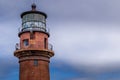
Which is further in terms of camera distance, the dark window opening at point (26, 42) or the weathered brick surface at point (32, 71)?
the dark window opening at point (26, 42)

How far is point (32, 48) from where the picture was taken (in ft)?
116

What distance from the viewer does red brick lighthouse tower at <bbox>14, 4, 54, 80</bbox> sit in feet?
116

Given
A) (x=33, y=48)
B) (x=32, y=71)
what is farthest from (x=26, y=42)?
(x=32, y=71)

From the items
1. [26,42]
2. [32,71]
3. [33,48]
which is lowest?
[32,71]

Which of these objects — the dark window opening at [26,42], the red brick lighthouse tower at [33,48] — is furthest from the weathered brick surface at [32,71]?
the dark window opening at [26,42]

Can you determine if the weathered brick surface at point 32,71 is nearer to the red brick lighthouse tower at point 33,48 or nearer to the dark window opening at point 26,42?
the red brick lighthouse tower at point 33,48

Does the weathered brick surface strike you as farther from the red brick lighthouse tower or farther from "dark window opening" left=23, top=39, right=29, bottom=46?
"dark window opening" left=23, top=39, right=29, bottom=46

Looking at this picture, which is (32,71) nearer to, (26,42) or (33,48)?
(33,48)

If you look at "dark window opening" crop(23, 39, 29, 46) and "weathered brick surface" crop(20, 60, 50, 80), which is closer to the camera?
"weathered brick surface" crop(20, 60, 50, 80)

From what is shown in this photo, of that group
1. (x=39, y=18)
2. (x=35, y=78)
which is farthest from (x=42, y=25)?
(x=35, y=78)

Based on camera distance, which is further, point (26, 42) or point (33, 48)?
point (26, 42)

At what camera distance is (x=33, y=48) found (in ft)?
116

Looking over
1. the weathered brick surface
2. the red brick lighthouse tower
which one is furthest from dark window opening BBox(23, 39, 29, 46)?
the weathered brick surface

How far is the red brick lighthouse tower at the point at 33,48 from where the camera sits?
116ft
